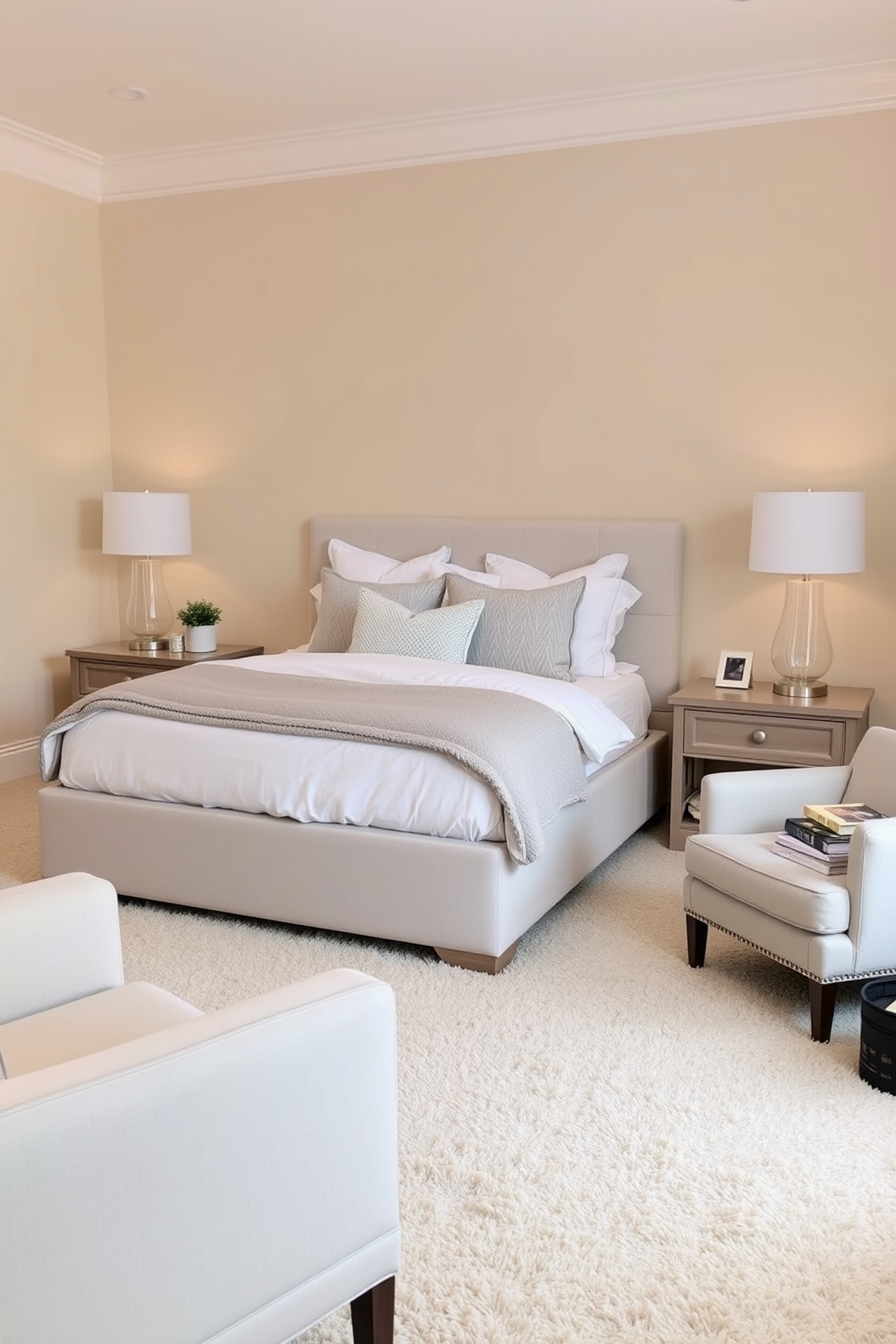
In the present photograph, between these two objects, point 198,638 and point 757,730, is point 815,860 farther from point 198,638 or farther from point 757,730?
point 198,638

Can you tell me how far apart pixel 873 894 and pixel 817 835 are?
0.25 meters

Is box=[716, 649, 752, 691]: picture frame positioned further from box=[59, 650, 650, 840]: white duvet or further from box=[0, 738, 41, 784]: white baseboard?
box=[0, 738, 41, 784]: white baseboard

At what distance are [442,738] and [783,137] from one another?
2.74 m

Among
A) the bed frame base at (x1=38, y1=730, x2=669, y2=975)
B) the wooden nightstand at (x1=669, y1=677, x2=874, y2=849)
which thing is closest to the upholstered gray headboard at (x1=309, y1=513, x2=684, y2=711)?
the wooden nightstand at (x1=669, y1=677, x2=874, y2=849)

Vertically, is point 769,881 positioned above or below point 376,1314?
above

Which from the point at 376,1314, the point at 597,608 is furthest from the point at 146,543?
the point at 376,1314

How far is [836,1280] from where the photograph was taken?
6.41 feet

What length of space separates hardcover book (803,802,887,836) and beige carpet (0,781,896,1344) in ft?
1.60

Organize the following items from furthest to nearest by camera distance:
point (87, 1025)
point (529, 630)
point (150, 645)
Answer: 1. point (150, 645)
2. point (529, 630)
3. point (87, 1025)

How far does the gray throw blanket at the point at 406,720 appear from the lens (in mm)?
3207

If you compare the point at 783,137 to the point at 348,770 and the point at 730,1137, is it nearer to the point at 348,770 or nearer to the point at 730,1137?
the point at 348,770

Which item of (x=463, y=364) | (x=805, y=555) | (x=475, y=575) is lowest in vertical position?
(x=475, y=575)

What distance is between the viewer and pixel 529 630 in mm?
4379

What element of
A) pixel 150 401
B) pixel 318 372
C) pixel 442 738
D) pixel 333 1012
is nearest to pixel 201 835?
pixel 442 738
